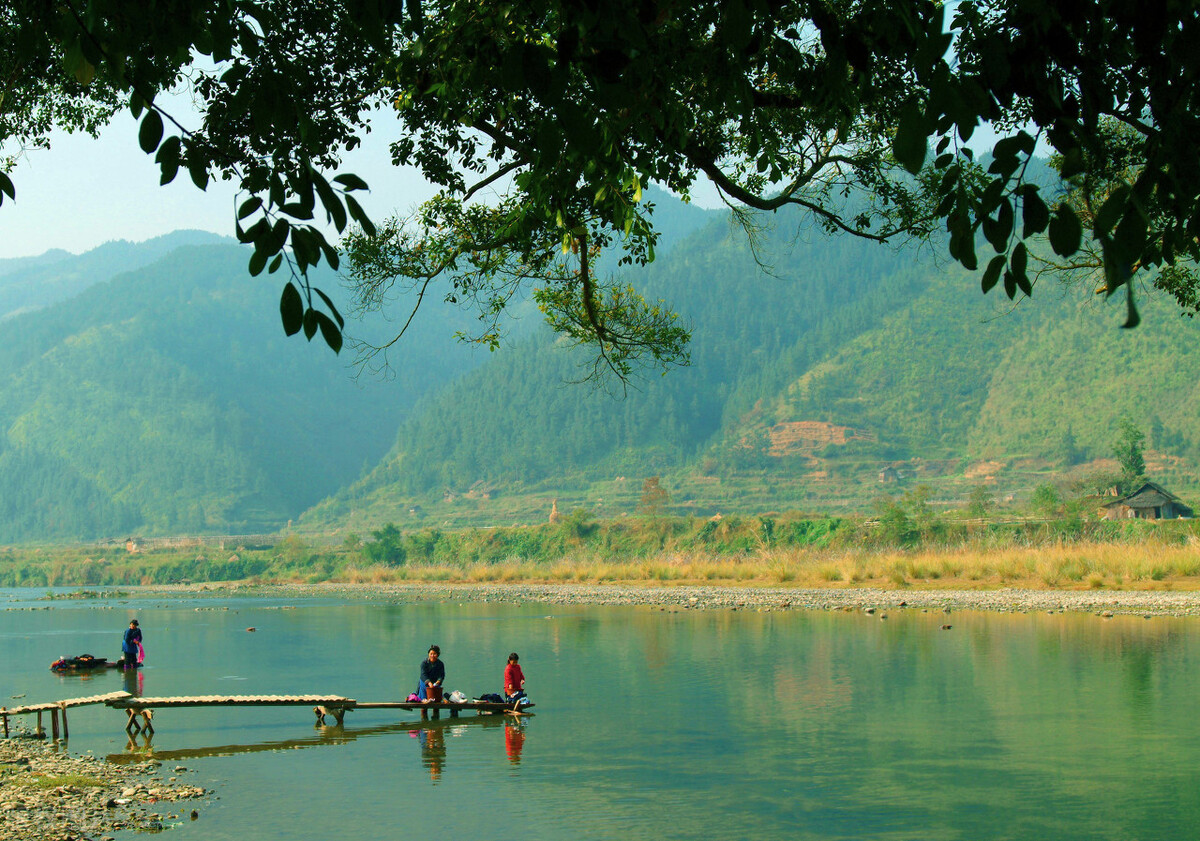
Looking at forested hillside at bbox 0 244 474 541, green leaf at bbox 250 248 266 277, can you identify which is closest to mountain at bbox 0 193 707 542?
forested hillside at bbox 0 244 474 541

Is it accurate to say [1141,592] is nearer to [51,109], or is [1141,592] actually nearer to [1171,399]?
[51,109]

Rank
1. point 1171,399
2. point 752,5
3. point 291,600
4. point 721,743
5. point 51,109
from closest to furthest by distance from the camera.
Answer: point 752,5 < point 51,109 < point 721,743 < point 291,600 < point 1171,399

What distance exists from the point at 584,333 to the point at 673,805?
5.28 meters

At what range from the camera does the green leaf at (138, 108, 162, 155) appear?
308cm

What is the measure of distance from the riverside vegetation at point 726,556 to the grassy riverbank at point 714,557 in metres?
0.09

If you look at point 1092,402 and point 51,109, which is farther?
point 1092,402

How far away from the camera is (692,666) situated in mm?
23641

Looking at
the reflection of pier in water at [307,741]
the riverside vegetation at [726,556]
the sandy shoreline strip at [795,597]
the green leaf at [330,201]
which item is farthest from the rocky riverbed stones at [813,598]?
the green leaf at [330,201]

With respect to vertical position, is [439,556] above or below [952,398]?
below

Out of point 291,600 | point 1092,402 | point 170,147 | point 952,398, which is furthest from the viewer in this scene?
point 952,398

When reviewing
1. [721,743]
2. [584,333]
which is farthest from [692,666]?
[584,333]

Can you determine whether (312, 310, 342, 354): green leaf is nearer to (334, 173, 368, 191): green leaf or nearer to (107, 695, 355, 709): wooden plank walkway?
(334, 173, 368, 191): green leaf

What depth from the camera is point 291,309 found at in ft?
9.92

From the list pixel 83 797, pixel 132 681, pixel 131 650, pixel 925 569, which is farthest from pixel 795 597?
pixel 83 797
